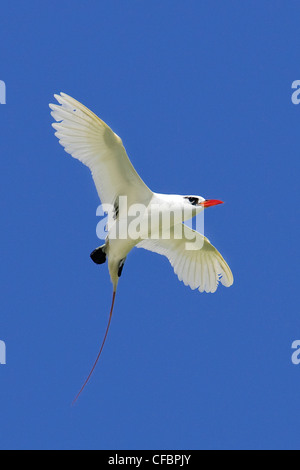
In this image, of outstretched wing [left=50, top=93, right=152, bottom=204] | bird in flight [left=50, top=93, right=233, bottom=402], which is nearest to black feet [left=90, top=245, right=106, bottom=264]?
bird in flight [left=50, top=93, right=233, bottom=402]

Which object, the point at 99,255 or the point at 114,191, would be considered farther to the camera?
the point at 99,255

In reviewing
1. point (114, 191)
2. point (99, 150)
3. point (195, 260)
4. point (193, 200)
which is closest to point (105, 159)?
point (99, 150)

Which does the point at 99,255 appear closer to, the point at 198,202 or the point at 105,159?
the point at 105,159

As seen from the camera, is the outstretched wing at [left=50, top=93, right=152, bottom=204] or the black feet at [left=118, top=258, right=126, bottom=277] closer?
the outstretched wing at [left=50, top=93, right=152, bottom=204]

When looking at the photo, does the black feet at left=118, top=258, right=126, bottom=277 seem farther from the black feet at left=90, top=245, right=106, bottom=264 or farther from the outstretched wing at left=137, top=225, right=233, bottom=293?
the outstretched wing at left=137, top=225, right=233, bottom=293

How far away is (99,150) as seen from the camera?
9.26 metres

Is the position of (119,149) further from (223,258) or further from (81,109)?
(223,258)

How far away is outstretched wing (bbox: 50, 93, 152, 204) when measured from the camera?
908cm

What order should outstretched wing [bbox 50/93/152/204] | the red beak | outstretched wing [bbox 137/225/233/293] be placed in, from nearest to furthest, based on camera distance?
1. outstretched wing [bbox 50/93/152/204]
2. the red beak
3. outstretched wing [bbox 137/225/233/293]

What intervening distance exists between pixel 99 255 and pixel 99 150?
119 cm

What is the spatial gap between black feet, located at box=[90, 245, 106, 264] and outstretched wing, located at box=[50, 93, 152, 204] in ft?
1.82

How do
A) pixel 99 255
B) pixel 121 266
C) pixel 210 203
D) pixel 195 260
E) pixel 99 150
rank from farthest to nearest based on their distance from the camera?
pixel 195 260, pixel 121 266, pixel 99 255, pixel 210 203, pixel 99 150

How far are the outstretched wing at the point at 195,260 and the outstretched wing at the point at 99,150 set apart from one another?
1218 millimetres

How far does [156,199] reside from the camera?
30.9ft
